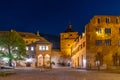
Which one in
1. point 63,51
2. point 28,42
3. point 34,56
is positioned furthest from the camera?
point 63,51

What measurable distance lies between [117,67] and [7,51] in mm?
34491

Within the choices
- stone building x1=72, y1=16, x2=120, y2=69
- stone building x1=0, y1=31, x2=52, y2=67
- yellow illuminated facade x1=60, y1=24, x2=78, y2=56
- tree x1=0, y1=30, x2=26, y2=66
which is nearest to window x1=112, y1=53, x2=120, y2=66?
stone building x1=72, y1=16, x2=120, y2=69

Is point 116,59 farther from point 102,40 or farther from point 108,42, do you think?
point 102,40

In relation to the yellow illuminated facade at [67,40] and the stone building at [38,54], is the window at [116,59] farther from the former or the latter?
the yellow illuminated facade at [67,40]

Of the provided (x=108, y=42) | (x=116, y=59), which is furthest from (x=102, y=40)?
(x=116, y=59)

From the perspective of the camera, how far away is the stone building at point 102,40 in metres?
81.8

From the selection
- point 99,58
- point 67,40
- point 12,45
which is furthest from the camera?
point 67,40

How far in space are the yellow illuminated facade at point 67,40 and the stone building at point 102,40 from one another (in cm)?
5531

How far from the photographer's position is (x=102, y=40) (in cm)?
8212

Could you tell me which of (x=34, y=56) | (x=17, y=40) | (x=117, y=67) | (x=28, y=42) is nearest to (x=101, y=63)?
(x=117, y=67)

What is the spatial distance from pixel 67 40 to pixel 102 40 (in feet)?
196

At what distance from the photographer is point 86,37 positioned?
3248 inches

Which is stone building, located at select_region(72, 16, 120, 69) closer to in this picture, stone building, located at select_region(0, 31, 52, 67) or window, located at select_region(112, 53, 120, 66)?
window, located at select_region(112, 53, 120, 66)

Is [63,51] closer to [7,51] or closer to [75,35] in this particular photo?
[75,35]
